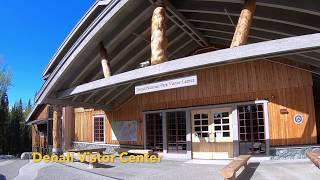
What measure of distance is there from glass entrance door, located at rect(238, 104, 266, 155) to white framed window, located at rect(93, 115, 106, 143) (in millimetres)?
7510

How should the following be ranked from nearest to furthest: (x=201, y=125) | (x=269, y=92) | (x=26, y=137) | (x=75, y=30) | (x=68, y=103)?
(x=75, y=30), (x=269, y=92), (x=68, y=103), (x=201, y=125), (x=26, y=137)

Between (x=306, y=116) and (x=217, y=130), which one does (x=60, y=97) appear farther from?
(x=306, y=116)

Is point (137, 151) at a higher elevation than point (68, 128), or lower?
lower

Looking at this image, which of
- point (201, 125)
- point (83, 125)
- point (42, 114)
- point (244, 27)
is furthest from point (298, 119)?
point (42, 114)

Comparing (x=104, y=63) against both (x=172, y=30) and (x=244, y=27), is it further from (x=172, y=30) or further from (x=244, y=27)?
(x=244, y=27)

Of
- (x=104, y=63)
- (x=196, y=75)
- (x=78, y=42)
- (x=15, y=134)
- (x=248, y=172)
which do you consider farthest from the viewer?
(x=15, y=134)

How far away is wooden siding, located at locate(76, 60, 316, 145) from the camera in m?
11.9

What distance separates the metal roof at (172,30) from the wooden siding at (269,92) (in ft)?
2.19

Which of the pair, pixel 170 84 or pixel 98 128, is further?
pixel 98 128

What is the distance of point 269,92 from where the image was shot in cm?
1230

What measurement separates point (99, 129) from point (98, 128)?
10cm

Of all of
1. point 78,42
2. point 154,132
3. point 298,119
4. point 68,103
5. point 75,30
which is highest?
point 75,30

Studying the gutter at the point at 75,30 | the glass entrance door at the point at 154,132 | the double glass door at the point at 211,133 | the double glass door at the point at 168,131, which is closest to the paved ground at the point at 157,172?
the double glass door at the point at 211,133

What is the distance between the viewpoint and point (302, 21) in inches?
354
